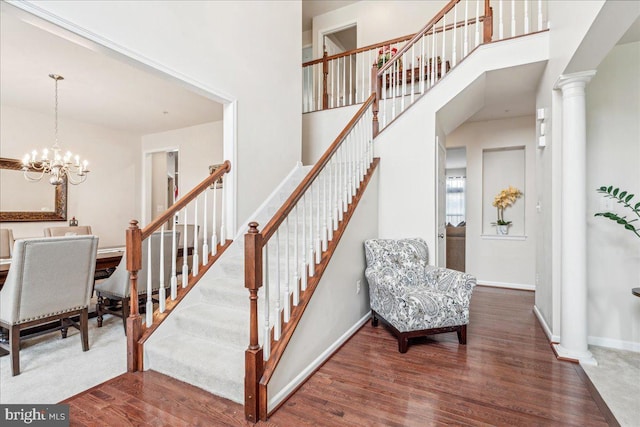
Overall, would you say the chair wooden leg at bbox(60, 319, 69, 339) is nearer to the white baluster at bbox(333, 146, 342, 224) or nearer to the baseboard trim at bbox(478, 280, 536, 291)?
the white baluster at bbox(333, 146, 342, 224)

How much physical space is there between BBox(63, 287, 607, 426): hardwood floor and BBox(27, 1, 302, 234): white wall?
73.3 inches

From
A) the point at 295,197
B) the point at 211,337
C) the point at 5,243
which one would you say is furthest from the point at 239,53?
the point at 5,243

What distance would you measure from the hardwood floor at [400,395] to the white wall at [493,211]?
2474 millimetres

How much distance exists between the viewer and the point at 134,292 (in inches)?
96.1

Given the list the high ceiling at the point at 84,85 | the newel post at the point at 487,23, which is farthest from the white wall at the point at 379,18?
the high ceiling at the point at 84,85

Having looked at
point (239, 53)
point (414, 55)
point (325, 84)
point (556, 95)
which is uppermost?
point (414, 55)

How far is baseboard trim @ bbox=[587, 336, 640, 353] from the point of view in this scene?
2.82 m

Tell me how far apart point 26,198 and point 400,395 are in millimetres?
6353

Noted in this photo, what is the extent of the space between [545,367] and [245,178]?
3257mm

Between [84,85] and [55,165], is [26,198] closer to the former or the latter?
[55,165]

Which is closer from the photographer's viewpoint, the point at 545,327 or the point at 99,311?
the point at 545,327

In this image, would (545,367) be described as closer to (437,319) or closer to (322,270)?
(437,319)

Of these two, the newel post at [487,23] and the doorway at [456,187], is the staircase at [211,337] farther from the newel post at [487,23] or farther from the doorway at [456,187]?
the doorway at [456,187]

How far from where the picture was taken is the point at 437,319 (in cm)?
289
